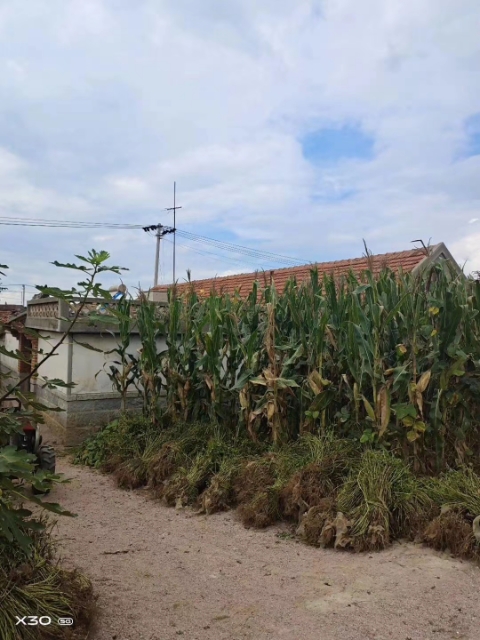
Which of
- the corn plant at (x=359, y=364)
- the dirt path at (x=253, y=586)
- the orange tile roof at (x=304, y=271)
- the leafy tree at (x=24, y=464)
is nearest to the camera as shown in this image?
the leafy tree at (x=24, y=464)

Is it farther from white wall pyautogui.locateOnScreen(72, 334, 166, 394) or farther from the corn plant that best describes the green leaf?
white wall pyautogui.locateOnScreen(72, 334, 166, 394)

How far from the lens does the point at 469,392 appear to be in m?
5.31

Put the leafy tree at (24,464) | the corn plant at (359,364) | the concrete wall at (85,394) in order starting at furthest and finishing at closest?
the concrete wall at (85,394), the corn plant at (359,364), the leafy tree at (24,464)

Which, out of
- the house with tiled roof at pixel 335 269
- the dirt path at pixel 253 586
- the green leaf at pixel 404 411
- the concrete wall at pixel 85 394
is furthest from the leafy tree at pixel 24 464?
the concrete wall at pixel 85 394

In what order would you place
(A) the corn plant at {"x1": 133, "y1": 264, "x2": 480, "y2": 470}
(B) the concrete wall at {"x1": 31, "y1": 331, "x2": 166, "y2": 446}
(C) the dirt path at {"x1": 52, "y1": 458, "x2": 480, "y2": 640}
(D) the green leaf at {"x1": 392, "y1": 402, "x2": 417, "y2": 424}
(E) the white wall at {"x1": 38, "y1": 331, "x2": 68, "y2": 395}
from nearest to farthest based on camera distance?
(C) the dirt path at {"x1": 52, "y1": 458, "x2": 480, "y2": 640} < (D) the green leaf at {"x1": 392, "y1": 402, "x2": 417, "y2": 424} < (A) the corn plant at {"x1": 133, "y1": 264, "x2": 480, "y2": 470} < (B) the concrete wall at {"x1": 31, "y1": 331, "x2": 166, "y2": 446} < (E) the white wall at {"x1": 38, "y1": 331, "x2": 68, "y2": 395}

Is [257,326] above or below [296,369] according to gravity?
above

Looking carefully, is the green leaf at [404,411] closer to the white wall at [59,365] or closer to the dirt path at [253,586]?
the dirt path at [253,586]

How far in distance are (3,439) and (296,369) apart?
3837mm

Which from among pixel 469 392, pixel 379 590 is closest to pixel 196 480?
pixel 379 590

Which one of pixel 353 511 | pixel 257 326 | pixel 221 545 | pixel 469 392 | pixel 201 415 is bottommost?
pixel 221 545

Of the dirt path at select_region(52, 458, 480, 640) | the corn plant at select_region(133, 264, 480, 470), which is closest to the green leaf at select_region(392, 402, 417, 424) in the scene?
the corn plant at select_region(133, 264, 480, 470)

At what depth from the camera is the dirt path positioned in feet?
10.3

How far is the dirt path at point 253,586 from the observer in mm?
3133

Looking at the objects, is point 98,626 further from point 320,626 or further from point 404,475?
point 404,475
